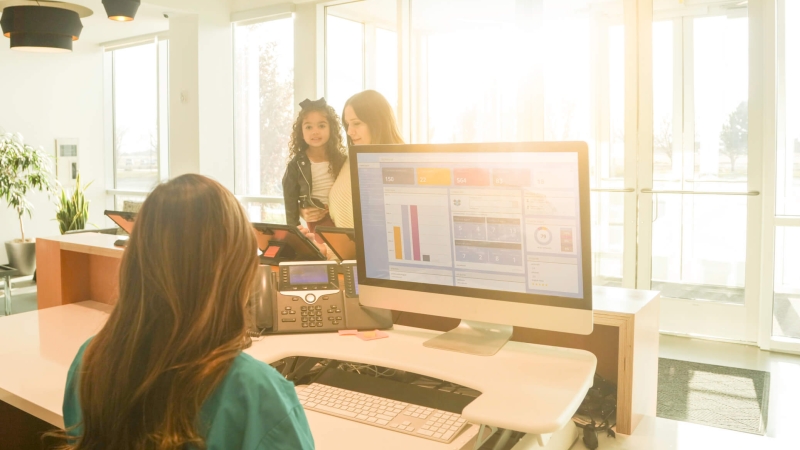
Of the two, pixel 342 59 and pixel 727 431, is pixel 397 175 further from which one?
pixel 342 59

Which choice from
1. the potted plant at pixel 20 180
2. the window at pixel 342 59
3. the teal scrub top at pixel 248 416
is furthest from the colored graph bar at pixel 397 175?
the potted plant at pixel 20 180

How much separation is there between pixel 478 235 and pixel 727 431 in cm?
63

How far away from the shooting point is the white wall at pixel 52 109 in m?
7.20

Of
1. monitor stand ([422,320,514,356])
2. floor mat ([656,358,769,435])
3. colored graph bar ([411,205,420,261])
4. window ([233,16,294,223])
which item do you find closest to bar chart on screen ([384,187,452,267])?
colored graph bar ([411,205,420,261])

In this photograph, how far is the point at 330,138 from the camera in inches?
141

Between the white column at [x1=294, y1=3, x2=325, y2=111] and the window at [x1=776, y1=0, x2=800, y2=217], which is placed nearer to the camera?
the window at [x1=776, y1=0, x2=800, y2=217]

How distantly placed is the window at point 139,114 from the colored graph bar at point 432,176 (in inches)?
256

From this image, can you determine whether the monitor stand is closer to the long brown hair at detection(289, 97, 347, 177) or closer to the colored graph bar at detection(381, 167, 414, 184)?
the colored graph bar at detection(381, 167, 414, 184)

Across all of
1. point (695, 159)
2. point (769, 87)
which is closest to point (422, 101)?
point (695, 159)

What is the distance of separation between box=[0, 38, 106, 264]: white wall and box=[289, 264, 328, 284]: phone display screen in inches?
265

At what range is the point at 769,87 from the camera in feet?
13.6

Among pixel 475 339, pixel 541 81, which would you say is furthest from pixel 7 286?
pixel 475 339

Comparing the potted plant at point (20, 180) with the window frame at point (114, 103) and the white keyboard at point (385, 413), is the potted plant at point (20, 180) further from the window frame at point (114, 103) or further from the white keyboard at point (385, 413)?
the white keyboard at point (385, 413)

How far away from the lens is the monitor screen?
51.7 inches
